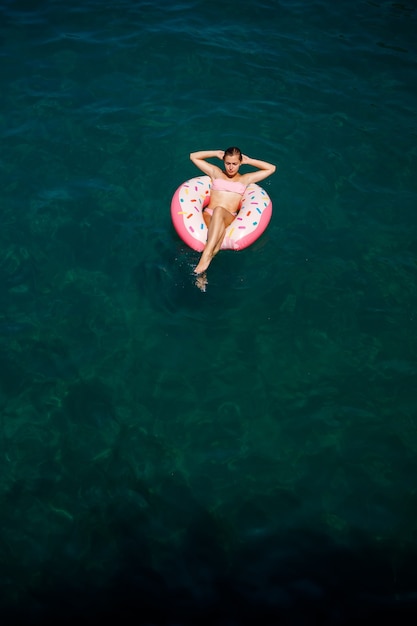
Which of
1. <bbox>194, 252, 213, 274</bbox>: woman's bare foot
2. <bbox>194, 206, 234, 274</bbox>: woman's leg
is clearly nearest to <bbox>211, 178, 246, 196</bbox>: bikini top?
<bbox>194, 206, 234, 274</bbox>: woman's leg

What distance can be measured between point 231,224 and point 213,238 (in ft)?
1.70

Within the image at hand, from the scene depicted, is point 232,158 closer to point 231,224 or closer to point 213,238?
point 231,224

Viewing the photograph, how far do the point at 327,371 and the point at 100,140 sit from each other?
562 centimetres

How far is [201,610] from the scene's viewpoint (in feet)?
16.4

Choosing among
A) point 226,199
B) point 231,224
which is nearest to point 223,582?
point 231,224

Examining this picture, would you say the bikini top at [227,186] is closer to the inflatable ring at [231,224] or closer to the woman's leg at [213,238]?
the inflatable ring at [231,224]

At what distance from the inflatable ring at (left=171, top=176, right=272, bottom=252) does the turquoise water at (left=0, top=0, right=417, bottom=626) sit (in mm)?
458

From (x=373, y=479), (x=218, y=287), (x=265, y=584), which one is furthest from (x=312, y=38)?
(x=265, y=584)

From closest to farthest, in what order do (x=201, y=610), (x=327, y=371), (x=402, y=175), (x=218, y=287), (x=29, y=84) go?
(x=201, y=610)
(x=327, y=371)
(x=218, y=287)
(x=402, y=175)
(x=29, y=84)

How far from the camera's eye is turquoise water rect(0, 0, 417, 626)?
17.2 feet

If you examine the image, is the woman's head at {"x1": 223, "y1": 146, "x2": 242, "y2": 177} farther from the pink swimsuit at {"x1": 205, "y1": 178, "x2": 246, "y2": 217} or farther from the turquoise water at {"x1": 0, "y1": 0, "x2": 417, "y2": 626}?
the turquoise water at {"x1": 0, "y1": 0, "x2": 417, "y2": 626}

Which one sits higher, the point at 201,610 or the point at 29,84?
the point at 29,84

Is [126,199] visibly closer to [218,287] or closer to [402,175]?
[218,287]

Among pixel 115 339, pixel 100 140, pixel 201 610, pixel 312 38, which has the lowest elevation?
pixel 201 610
